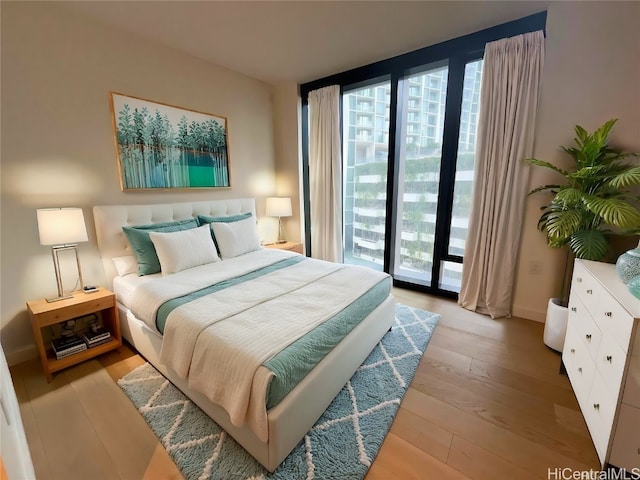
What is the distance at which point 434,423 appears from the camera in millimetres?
1581

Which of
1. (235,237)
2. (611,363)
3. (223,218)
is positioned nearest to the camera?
(611,363)

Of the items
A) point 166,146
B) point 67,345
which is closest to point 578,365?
point 67,345

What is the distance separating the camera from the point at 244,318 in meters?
1.61

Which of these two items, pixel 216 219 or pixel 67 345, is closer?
pixel 67 345

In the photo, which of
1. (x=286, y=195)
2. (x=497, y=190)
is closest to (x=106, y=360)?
(x=286, y=195)

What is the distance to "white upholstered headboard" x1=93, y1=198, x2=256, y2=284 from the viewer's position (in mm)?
2375

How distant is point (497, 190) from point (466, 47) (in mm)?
1409

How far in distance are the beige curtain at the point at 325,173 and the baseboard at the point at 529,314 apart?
207 centimetres

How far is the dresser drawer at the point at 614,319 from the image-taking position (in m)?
1.17

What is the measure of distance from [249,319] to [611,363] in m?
1.80

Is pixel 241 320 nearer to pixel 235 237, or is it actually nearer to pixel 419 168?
pixel 235 237

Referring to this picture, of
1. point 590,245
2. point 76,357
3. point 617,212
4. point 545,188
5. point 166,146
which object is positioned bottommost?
point 76,357

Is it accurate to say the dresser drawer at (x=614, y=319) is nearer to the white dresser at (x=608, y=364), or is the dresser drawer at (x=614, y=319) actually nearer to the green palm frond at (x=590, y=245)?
the white dresser at (x=608, y=364)

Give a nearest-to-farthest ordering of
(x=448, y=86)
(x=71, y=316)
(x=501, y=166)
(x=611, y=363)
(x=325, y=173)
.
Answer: (x=611, y=363), (x=71, y=316), (x=501, y=166), (x=448, y=86), (x=325, y=173)
